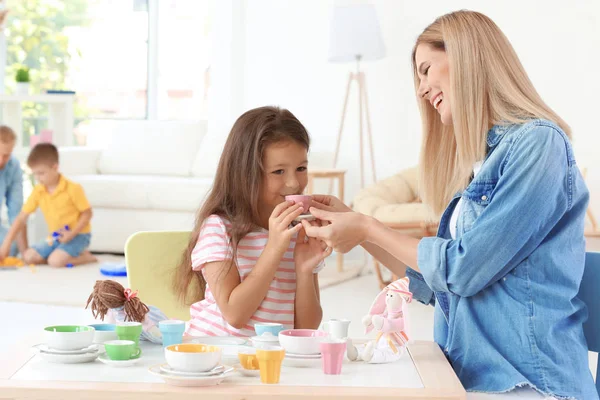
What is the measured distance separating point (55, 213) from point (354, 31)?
7.70ft

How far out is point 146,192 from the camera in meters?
6.14

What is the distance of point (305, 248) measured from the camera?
75.4 inches

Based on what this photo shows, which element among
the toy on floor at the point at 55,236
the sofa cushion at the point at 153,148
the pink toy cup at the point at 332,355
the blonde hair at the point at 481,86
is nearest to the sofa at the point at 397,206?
the sofa cushion at the point at 153,148

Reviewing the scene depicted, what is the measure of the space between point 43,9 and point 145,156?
2.12 meters

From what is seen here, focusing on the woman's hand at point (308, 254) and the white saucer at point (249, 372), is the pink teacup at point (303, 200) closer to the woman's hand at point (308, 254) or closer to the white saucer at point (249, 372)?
the woman's hand at point (308, 254)

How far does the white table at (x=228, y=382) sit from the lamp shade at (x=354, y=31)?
15.1 ft

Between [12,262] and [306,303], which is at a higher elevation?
[306,303]

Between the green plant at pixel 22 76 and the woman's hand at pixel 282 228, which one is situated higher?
the green plant at pixel 22 76

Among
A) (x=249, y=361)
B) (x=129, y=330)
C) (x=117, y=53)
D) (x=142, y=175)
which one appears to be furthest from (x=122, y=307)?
(x=117, y=53)

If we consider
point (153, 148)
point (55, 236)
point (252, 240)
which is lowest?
point (55, 236)

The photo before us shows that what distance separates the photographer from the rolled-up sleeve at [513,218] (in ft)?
4.60

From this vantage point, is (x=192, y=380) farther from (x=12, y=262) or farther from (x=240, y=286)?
(x=12, y=262)

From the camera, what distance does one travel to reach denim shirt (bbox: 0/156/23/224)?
6.14m

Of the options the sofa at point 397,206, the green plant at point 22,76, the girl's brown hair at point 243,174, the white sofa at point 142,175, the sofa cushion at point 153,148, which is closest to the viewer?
the girl's brown hair at point 243,174
